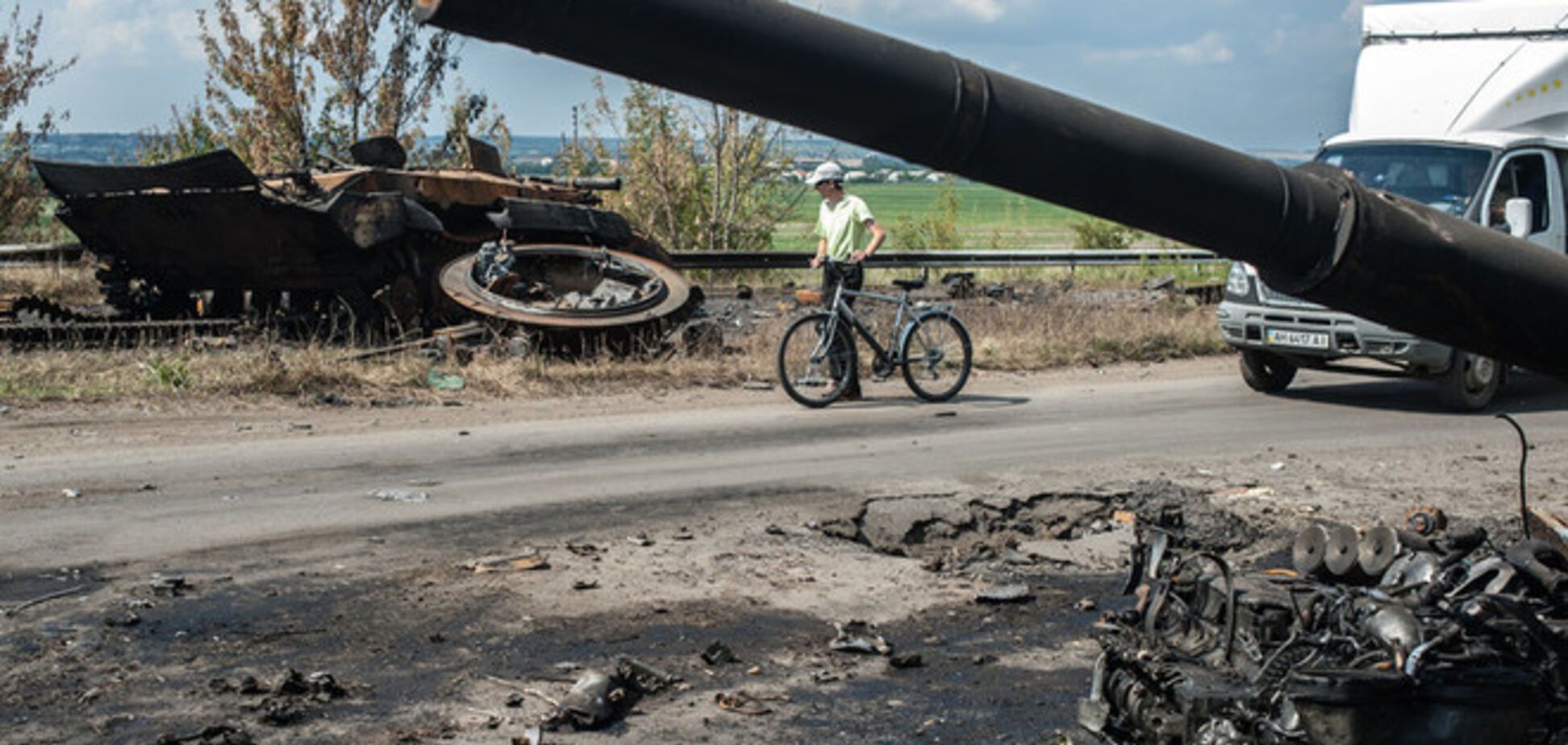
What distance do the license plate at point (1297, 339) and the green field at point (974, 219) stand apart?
13.3 ft

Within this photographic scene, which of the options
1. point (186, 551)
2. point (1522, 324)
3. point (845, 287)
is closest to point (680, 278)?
point (845, 287)

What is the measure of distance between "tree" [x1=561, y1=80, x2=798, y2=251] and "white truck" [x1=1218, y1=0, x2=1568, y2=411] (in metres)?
11.9

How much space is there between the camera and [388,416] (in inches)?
496

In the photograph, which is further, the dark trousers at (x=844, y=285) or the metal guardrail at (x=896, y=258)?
the metal guardrail at (x=896, y=258)

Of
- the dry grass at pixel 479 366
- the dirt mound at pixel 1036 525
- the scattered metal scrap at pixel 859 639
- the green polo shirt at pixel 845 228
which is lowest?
the scattered metal scrap at pixel 859 639

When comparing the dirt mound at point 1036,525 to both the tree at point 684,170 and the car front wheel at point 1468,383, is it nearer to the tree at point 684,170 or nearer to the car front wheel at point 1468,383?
the car front wheel at point 1468,383

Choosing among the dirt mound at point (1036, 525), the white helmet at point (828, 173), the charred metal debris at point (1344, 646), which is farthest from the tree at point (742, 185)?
the charred metal debris at point (1344, 646)

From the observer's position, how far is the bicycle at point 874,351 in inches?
531

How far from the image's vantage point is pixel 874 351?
45.8 feet

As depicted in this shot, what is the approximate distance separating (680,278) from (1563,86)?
861 centimetres

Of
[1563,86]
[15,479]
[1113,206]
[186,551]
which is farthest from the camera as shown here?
[1563,86]

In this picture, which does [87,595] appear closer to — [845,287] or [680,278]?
[845,287]

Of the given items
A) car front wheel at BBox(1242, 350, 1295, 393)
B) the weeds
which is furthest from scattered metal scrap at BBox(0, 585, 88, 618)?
car front wheel at BBox(1242, 350, 1295, 393)

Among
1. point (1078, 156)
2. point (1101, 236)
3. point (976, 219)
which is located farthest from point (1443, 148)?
point (976, 219)
